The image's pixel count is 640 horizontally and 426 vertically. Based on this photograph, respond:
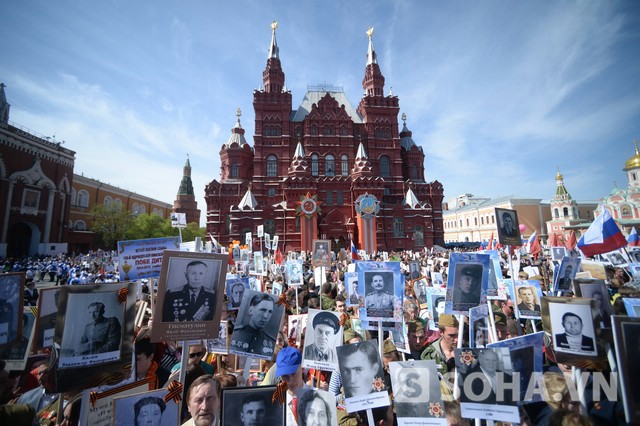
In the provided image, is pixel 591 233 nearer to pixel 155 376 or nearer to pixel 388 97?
pixel 155 376

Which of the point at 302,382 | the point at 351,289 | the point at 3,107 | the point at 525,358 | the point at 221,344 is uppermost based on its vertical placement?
the point at 3,107

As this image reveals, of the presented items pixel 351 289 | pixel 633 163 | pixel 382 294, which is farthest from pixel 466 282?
pixel 633 163

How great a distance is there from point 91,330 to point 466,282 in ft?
14.5

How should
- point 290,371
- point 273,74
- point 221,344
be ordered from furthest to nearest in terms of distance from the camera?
point 273,74
point 221,344
point 290,371

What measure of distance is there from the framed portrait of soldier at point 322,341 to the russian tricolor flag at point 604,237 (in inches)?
324

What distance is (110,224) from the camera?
4175cm

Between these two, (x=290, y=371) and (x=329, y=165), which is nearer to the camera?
(x=290, y=371)

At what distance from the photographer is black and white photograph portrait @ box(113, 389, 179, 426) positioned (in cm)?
238

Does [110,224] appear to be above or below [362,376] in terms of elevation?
above

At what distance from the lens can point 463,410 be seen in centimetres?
240

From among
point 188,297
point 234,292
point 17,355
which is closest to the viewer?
point 188,297

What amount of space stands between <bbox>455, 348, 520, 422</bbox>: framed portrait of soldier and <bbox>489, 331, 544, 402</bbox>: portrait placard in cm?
5

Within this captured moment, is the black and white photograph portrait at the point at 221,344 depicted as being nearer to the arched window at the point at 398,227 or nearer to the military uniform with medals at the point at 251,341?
the military uniform with medals at the point at 251,341

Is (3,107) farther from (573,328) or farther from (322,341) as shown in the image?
(573,328)
